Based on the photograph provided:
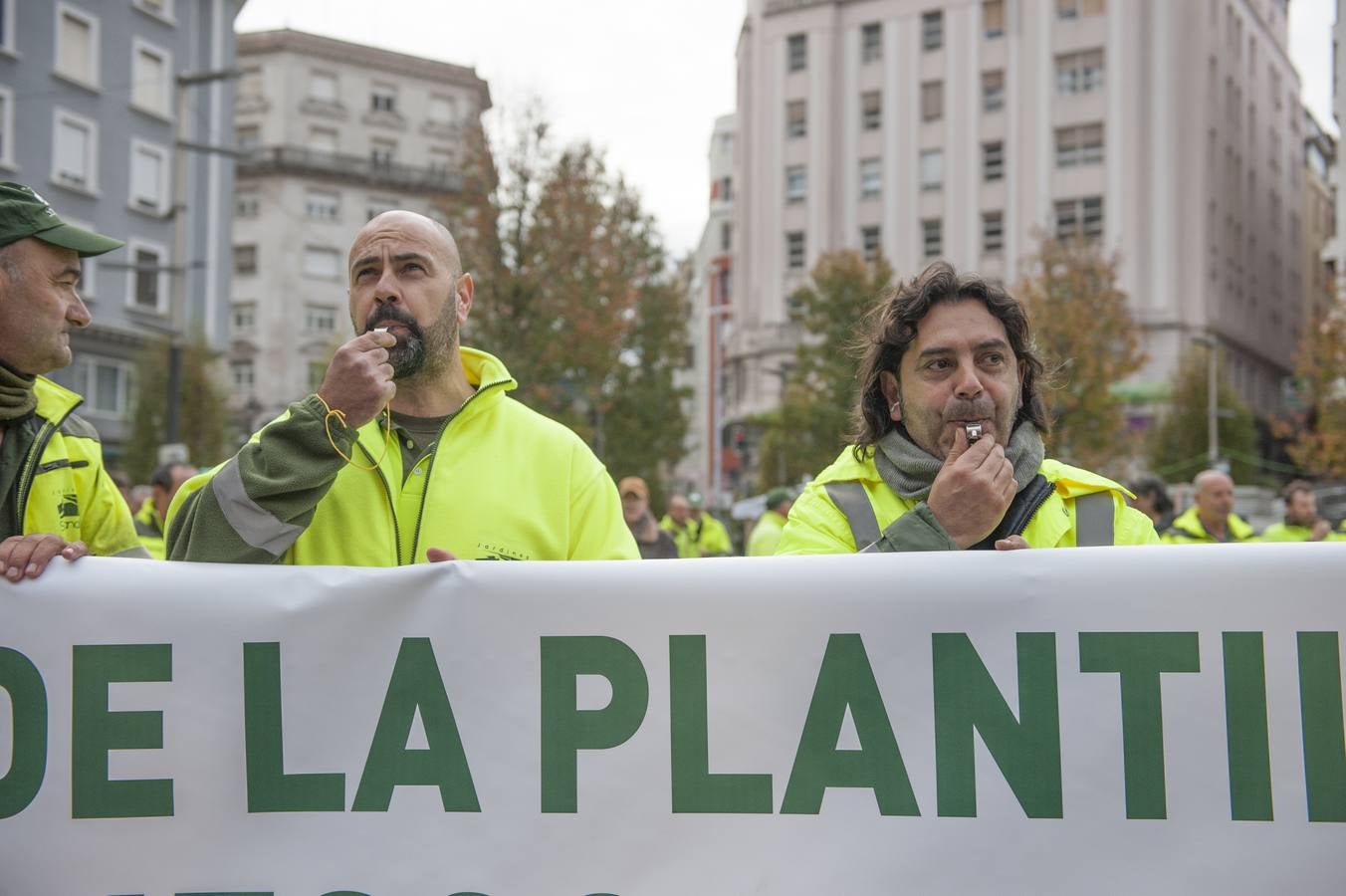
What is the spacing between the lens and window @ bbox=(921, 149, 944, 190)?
53469 mm

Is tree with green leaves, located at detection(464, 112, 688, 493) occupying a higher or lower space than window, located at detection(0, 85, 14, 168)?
lower

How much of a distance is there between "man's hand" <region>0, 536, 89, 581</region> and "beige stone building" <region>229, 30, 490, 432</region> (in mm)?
61639

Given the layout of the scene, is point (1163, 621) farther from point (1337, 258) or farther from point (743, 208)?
point (743, 208)

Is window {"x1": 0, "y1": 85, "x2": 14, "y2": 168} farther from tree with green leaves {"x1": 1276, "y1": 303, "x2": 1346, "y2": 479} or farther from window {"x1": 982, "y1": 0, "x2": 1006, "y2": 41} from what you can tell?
window {"x1": 982, "y1": 0, "x2": 1006, "y2": 41}

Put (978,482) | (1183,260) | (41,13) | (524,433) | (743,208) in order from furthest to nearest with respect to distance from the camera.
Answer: (743,208)
(1183,260)
(41,13)
(524,433)
(978,482)

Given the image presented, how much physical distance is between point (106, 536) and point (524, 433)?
1.02m

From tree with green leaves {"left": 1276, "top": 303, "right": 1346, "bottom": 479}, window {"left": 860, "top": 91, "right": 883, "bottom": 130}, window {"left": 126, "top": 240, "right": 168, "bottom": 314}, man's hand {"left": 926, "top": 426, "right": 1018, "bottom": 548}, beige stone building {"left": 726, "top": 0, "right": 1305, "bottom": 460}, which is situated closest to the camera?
man's hand {"left": 926, "top": 426, "right": 1018, "bottom": 548}

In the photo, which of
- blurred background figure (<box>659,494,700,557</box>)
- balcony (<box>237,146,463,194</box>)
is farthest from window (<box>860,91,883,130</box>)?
blurred background figure (<box>659,494,700,557</box>)

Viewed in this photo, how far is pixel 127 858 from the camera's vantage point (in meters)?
2.64

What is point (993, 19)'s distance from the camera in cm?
5244

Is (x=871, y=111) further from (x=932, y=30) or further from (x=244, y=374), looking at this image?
(x=244, y=374)

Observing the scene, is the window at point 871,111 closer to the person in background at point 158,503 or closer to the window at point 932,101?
the window at point 932,101

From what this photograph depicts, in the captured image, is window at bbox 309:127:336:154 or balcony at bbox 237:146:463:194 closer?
balcony at bbox 237:146:463:194

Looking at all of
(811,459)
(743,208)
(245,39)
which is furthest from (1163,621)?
(245,39)
